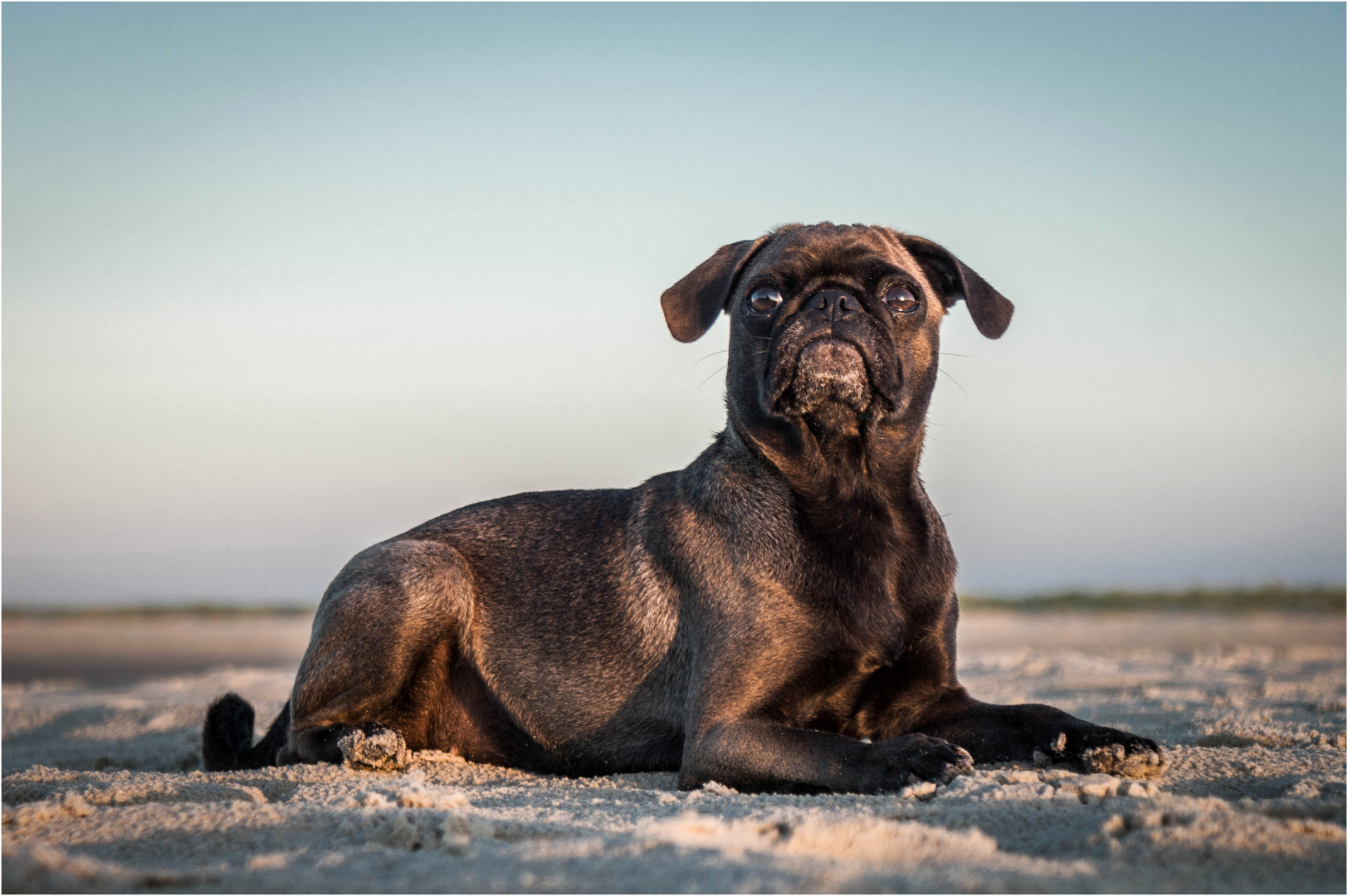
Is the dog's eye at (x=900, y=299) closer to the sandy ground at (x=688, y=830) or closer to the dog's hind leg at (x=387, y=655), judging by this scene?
the sandy ground at (x=688, y=830)

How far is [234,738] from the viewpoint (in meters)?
5.93

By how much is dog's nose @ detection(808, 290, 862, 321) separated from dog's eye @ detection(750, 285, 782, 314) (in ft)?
0.76

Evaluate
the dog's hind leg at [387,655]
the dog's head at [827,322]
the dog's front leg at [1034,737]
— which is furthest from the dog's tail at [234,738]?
the dog's front leg at [1034,737]

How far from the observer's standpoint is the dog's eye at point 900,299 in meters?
5.32

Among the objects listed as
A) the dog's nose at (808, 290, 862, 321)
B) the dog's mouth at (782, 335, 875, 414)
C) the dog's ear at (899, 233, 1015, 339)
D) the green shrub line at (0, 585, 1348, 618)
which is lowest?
the green shrub line at (0, 585, 1348, 618)

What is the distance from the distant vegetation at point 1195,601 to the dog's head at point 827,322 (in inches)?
786

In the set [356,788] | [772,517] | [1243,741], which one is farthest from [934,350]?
[356,788]

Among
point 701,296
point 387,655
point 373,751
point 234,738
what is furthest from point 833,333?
point 234,738

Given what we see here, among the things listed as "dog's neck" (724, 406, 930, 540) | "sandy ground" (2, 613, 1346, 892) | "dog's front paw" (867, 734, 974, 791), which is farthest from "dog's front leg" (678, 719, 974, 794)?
"dog's neck" (724, 406, 930, 540)

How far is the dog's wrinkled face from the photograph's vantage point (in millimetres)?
5008

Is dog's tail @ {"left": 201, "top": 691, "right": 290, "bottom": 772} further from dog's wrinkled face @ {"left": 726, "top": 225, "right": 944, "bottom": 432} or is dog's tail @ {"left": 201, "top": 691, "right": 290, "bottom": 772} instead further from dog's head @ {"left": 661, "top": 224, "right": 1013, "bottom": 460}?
dog's wrinkled face @ {"left": 726, "top": 225, "right": 944, "bottom": 432}

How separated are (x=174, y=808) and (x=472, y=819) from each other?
112 cm

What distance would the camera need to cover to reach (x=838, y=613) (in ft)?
15.8

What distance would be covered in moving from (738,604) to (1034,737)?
149 cm
